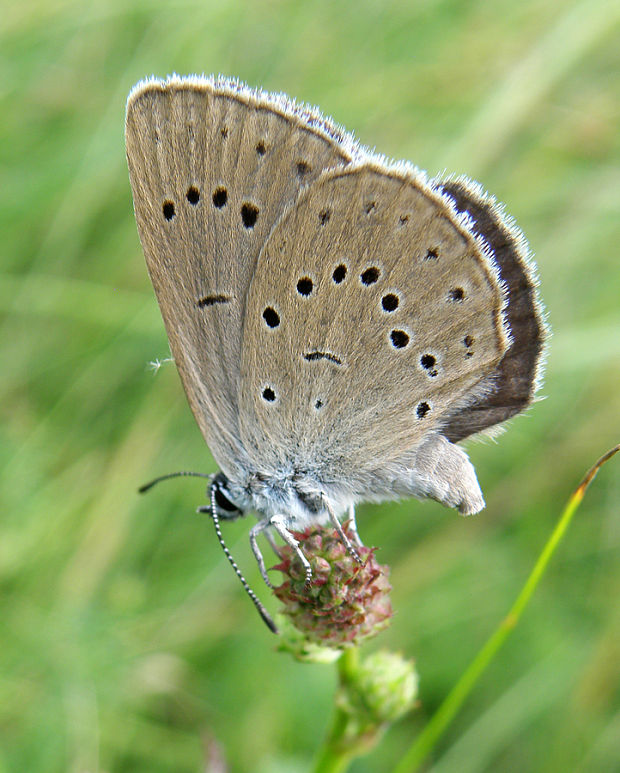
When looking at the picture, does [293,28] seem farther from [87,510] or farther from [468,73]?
[87,510]

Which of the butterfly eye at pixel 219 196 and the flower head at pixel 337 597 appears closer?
the flower head at pixel 337 597

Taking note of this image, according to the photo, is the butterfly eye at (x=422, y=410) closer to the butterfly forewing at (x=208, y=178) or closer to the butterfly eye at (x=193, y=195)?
the butterfly forewing at (x=208, y=178)

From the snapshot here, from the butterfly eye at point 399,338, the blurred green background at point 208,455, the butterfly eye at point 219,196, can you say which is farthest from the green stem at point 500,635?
the butterfly eye at point 219,196


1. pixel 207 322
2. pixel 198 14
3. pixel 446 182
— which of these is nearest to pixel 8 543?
pixel 207 322

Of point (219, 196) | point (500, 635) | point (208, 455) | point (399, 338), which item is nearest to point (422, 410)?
point (399, 338)

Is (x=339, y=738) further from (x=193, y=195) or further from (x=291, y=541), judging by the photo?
(x=193, y=195)

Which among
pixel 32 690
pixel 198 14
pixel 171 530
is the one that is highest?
pixel 198 14
